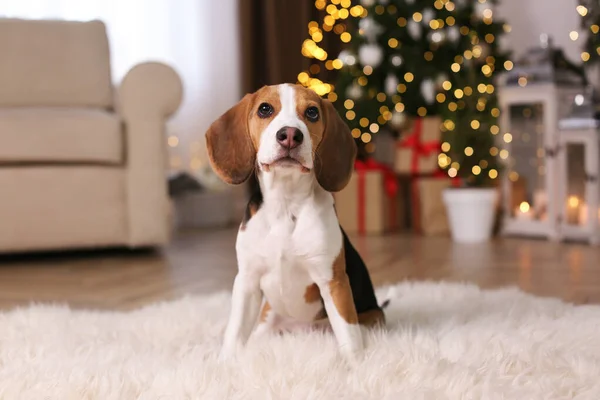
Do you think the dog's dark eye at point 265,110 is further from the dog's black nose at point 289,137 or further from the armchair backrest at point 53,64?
the armchair backrest at point 53,64

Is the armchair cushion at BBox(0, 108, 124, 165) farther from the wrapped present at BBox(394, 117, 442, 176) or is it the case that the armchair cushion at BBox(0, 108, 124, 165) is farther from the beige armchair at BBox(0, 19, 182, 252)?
the wrapped present at BBox(394, 117, 442, 176)

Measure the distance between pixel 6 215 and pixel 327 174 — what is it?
6.54ft

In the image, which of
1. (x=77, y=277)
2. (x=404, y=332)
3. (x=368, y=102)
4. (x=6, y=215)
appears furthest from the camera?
(x=368, y=102)

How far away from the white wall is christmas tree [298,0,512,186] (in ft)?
1.09

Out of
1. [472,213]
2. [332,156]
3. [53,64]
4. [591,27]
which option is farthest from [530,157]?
[332,156]

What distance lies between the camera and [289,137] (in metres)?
1.32

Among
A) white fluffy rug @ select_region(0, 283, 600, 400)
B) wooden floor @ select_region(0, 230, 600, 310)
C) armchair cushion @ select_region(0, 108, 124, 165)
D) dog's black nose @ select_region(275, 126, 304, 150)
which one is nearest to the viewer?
white fluffy rug @ select_region(0, 283, 600, 400)

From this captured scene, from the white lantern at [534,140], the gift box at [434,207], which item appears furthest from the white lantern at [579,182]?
the gift box at [434,207]

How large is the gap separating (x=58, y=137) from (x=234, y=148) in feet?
5.86

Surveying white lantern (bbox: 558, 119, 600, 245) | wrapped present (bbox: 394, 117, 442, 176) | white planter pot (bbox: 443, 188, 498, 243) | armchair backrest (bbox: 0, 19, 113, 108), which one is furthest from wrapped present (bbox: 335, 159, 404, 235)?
armchair backrest (bbox: 0, 19, 113, 108)

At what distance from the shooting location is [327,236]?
1434 mm

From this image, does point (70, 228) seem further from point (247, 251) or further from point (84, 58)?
point (247, 251)

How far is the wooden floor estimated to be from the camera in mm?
2320

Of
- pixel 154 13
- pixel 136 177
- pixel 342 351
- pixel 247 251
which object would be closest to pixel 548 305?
pixel 342 351
